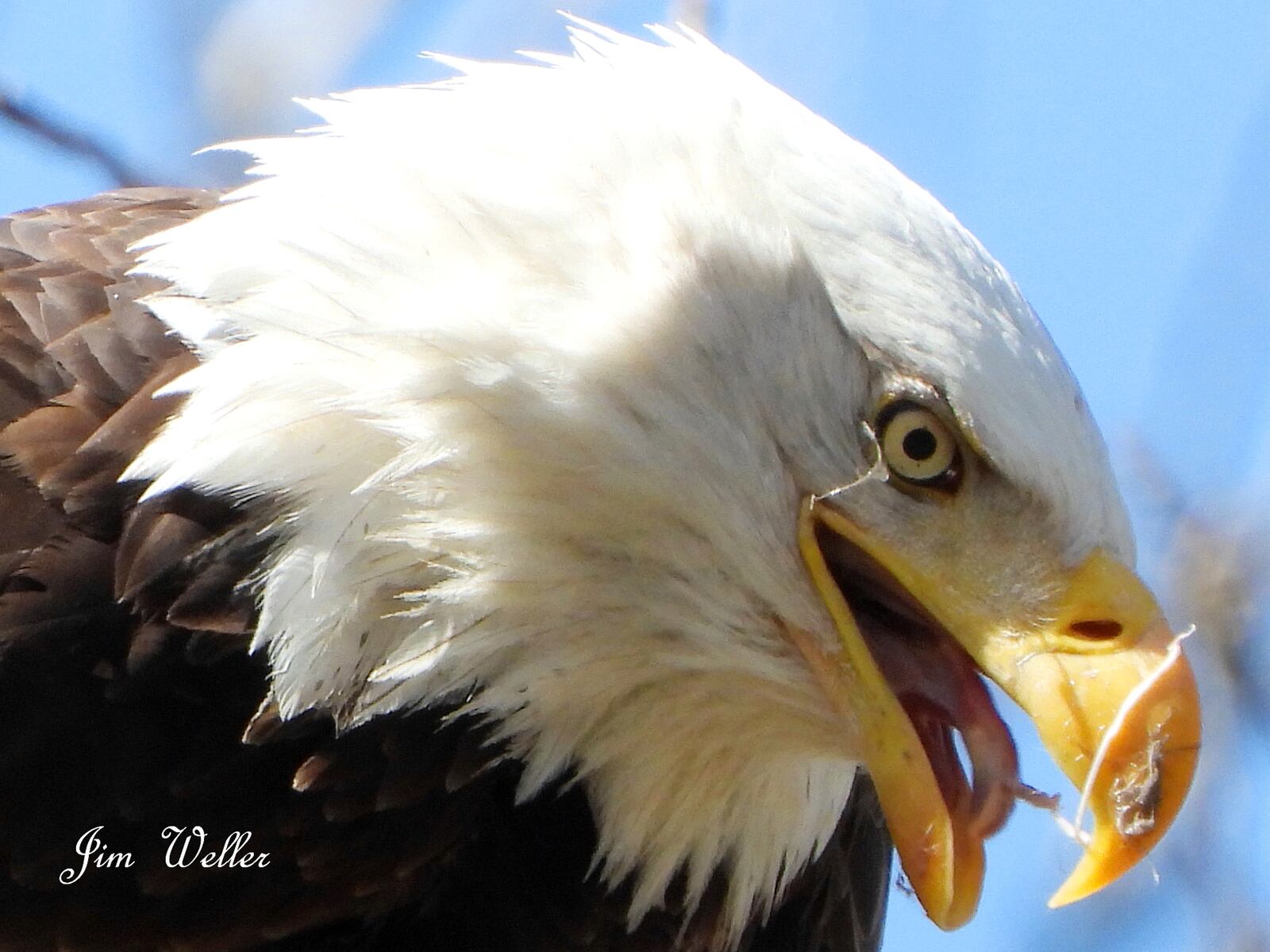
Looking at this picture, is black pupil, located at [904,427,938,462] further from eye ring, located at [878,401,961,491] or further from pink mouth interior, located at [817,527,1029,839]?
pink mouth interior, located at [817,527,1029,839]

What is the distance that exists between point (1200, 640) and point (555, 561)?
3.23 ft

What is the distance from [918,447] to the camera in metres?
2.73

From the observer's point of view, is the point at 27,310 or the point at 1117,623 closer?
the point at 1117,623

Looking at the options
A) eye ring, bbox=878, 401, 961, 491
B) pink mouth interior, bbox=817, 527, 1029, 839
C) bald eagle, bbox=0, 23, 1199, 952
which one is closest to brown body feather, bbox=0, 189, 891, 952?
bald eagle, bbox=0, 23, 1199, 952

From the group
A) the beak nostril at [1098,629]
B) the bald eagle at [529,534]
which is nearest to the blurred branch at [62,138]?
the bald eagle at [529,534]

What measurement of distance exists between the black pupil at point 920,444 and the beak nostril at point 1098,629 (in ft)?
0.99

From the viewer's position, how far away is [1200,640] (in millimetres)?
2971

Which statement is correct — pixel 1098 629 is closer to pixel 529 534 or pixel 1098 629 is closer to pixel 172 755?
pixel 529 534

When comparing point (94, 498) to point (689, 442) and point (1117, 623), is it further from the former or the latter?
point (1117, 623)

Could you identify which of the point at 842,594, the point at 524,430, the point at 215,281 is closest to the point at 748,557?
the point at 842,594

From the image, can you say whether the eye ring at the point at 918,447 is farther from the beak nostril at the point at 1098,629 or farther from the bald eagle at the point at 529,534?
the beak nostril at the point at 1098,629

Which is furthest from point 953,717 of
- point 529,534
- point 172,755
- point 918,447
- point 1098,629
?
point 172,755

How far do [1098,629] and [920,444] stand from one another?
35 centimetres

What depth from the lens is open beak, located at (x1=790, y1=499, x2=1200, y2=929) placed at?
8.39ft
